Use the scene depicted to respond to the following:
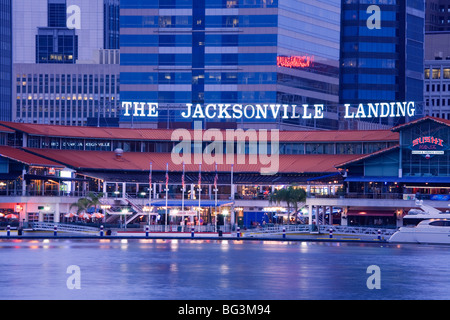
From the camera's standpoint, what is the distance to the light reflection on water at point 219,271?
4988 cm

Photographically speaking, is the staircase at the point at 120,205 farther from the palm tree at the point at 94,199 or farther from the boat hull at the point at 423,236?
the boat hull at the point at 423,236

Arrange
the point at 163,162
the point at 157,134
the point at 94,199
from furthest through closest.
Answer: the point at 157,134 → the point at 163,162 → the point at 94,199

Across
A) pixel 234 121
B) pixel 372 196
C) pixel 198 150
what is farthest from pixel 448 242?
pixel 234 121

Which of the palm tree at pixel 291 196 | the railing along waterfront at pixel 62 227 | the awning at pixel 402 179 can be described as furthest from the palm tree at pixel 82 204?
the awning at pixel 402 179

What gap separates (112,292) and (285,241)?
54563 millimetres

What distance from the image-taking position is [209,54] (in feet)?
643

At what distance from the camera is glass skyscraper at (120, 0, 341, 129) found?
19350cm

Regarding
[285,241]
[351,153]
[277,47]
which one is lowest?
[285,241]

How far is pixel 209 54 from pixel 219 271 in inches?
5417

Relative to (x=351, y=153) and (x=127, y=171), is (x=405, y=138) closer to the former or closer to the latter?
(x=351, y=153)

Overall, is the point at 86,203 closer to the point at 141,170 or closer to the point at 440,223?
the point at 141,170

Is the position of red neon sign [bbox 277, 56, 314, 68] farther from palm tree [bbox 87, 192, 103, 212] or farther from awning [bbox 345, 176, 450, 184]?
palm tree [bbox 87, 192, 103, 212]

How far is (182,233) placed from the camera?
111m

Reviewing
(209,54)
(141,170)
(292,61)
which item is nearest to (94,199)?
(141,170)
